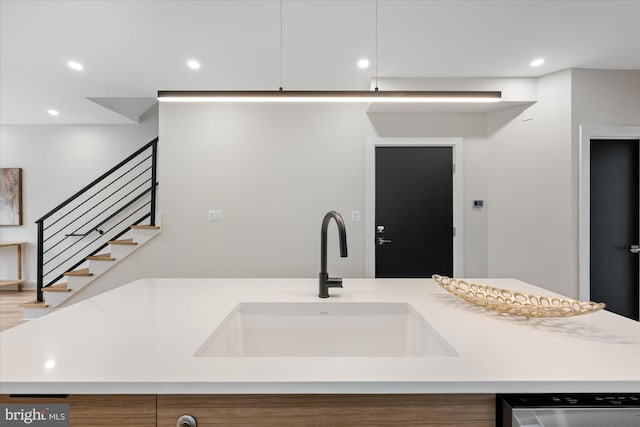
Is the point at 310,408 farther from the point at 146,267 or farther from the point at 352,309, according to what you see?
the point at 146,267

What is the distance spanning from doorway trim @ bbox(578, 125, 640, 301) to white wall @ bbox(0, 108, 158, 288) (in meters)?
5.53

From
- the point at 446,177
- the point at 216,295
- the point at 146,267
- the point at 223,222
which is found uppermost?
the point at 446,177

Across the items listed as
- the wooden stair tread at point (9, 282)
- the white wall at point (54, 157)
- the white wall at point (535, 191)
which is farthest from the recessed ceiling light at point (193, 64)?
the wooden stair tread at point (9, 282)

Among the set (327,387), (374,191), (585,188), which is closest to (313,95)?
(327,387)

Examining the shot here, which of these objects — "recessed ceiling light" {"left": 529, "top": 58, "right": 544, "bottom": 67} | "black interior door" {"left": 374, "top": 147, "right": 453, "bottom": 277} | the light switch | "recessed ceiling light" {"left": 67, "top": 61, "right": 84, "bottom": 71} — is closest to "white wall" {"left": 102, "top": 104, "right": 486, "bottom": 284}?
the light switch

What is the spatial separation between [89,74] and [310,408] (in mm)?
3919

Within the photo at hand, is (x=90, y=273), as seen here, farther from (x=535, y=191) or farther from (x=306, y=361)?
(x=535, y=191)

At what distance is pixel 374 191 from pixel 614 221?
2.36m

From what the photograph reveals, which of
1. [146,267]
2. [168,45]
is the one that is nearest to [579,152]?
[168,45]

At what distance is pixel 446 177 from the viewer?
12.4 feet

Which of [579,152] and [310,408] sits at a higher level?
[579,152]

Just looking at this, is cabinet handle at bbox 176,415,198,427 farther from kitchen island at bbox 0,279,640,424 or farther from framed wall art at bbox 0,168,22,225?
framed wall art at bbox 0,168,22,225

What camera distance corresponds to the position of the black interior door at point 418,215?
379 centimetres

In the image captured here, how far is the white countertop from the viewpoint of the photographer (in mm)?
691
